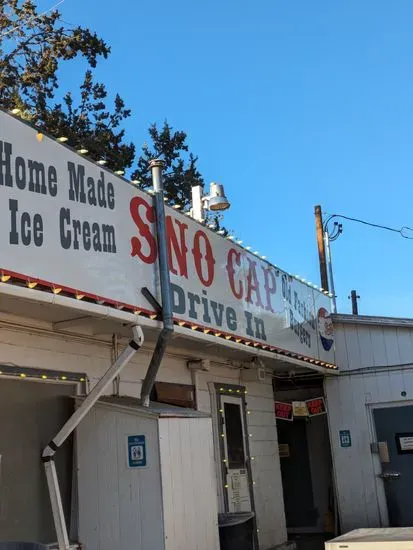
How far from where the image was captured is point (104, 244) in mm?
5379

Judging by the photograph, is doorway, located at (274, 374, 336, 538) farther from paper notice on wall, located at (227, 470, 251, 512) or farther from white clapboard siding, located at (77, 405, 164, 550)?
white clapboard siding, located at (77, 405, 164, 550)

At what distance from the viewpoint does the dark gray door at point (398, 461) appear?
1028 centimetres

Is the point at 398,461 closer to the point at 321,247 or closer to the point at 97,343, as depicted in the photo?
the point at 97,343

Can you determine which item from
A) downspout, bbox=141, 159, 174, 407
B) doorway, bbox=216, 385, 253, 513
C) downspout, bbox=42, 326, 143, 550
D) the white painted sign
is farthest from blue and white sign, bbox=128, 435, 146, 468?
doorway, bbox=216, 385, 253, 513

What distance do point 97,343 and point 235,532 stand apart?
7.90 ft

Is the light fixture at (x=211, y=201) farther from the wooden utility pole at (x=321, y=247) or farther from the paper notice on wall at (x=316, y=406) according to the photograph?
the wooden utility pole at (x=321, y=247)

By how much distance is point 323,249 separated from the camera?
18.8m

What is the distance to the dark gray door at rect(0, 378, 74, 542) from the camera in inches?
220

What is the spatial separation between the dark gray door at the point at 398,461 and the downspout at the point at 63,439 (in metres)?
6.35

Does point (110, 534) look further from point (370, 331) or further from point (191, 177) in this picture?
point (191, 177)

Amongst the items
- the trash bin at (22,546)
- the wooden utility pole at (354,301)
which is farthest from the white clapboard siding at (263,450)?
the wooden utility pole at (354,301)

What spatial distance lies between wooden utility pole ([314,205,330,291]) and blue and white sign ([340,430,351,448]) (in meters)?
7.77

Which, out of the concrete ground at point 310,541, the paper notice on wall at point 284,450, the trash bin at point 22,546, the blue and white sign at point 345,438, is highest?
the blue and white sign at point 345,438

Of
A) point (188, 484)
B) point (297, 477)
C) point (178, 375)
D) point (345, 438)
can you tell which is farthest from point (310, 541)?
point (188, 484)
